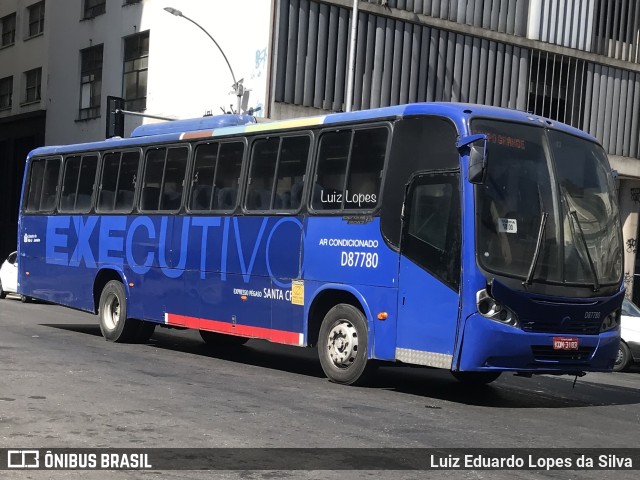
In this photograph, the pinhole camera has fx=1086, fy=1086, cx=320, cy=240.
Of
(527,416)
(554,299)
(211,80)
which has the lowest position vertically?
(527,416)

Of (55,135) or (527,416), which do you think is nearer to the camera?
(527,416)

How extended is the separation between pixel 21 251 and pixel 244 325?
7.50m

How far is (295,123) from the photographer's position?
46.6 feet

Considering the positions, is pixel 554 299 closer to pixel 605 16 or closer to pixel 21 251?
pixel 21 251

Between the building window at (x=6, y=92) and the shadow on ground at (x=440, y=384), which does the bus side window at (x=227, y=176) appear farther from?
the building window at (x=6, y=92)

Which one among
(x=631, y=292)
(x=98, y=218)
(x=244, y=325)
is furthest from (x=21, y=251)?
(x=631, y=292)

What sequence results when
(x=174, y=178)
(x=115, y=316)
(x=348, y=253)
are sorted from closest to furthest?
(x=348, y=253), (x=174, y=178), (x=115, y=316)

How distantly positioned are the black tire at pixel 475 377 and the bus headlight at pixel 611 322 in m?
1.85

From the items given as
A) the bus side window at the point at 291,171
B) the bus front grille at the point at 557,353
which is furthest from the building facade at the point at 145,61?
the bus front grille at the point at 557,353

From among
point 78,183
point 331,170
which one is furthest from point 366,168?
point 78,183

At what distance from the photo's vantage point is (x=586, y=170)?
12.4 metres

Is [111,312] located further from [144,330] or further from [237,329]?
[237,329]

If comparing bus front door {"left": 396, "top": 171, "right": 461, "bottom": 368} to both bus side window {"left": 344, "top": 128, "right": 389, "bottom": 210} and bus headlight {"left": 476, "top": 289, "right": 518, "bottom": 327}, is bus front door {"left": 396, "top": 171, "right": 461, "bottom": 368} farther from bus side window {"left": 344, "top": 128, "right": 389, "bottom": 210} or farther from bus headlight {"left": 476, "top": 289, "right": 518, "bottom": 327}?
bus side window {"left": 344, "top": 128, "right": 389, "bottom": 210}

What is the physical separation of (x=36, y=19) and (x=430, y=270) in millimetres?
40468
